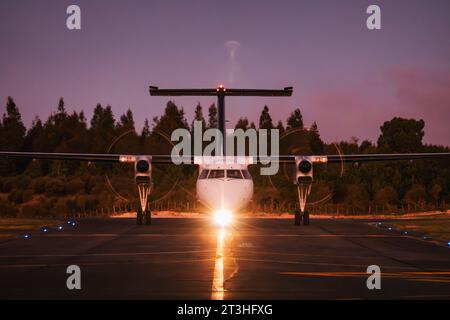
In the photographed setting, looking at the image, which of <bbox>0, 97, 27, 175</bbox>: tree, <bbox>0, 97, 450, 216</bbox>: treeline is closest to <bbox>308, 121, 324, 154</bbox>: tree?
<bbox>0, 97, 450, 216</bbox>: treeline

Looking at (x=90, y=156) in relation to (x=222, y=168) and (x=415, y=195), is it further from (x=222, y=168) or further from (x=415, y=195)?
(x=415, y=195)

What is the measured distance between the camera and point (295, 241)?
2241 centimetres

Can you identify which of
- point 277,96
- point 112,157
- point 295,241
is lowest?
point 295,241

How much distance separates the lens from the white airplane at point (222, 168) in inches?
1144

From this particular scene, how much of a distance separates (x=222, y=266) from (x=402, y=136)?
101 m

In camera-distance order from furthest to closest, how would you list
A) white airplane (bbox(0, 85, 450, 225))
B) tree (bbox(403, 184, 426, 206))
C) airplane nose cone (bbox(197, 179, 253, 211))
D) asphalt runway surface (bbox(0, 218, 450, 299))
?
tree (bbox(403, 184, 426, 206)) → white airplane (bbox(0, 85, 450, 225)) → airplane nose cone (bbox(197, 179, 253, 211)) → asphalt runway surface (bbox(0, 218, 450, 299))

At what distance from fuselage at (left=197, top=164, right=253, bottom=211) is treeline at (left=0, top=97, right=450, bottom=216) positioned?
2058 centimetres

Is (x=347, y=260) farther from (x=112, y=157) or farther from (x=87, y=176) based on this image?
(x=87, y=176)

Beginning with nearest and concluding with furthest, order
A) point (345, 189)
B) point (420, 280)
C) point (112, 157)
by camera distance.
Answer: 1. point (420, 280)
2. point (112, 157)
3. point (345, 189)

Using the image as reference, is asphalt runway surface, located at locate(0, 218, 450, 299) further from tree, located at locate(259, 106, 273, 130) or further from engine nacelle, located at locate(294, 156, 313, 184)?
tree, located at locate(259, 106, 273, 130)

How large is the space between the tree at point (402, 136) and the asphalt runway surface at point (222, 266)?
294 feet

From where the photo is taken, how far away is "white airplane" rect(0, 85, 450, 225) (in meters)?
29.0

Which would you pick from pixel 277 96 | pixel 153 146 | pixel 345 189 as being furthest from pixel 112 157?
pixel 153 146
